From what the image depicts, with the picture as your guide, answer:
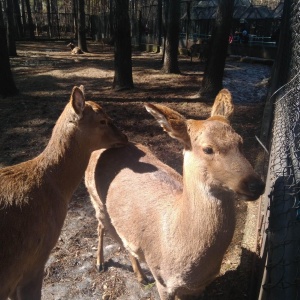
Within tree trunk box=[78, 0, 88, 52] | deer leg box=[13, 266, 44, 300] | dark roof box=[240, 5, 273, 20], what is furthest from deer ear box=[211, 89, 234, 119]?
dark roof box=[240, 5, 273, 20]

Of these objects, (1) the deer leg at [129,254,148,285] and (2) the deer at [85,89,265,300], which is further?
(1) the deer leg at [129,254,148,285]

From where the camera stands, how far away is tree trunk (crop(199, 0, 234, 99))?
8820 millimetres

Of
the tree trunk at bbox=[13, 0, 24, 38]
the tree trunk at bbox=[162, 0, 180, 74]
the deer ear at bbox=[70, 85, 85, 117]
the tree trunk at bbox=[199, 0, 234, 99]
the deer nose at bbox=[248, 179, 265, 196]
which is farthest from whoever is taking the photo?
the tree trunk at bbox=[13, 0, 24, 38]

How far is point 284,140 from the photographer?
114 inches

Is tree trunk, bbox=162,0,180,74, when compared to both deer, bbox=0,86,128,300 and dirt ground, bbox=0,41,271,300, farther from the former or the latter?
deer, bbox=0,86,128,300

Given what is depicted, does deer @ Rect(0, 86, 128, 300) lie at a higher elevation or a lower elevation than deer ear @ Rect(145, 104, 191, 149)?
lower

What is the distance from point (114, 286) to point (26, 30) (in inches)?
1470

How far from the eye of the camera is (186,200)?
2.69 metres

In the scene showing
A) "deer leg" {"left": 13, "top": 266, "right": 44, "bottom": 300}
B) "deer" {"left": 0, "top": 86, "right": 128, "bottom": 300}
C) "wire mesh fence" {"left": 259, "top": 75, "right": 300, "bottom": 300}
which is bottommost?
"deer leg" {"left": 13, "top": 266, "right": 44, "bottom": 300}

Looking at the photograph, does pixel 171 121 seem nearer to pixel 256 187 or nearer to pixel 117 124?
pixel 256 187

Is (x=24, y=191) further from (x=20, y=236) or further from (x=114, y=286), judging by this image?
(x=114, y=286)

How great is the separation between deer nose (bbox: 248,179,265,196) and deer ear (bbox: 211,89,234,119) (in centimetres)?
83

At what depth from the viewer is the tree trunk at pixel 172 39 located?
12.4m

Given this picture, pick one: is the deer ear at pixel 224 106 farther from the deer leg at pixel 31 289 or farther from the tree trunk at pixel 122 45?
the tree trunk at pixel 122 45
